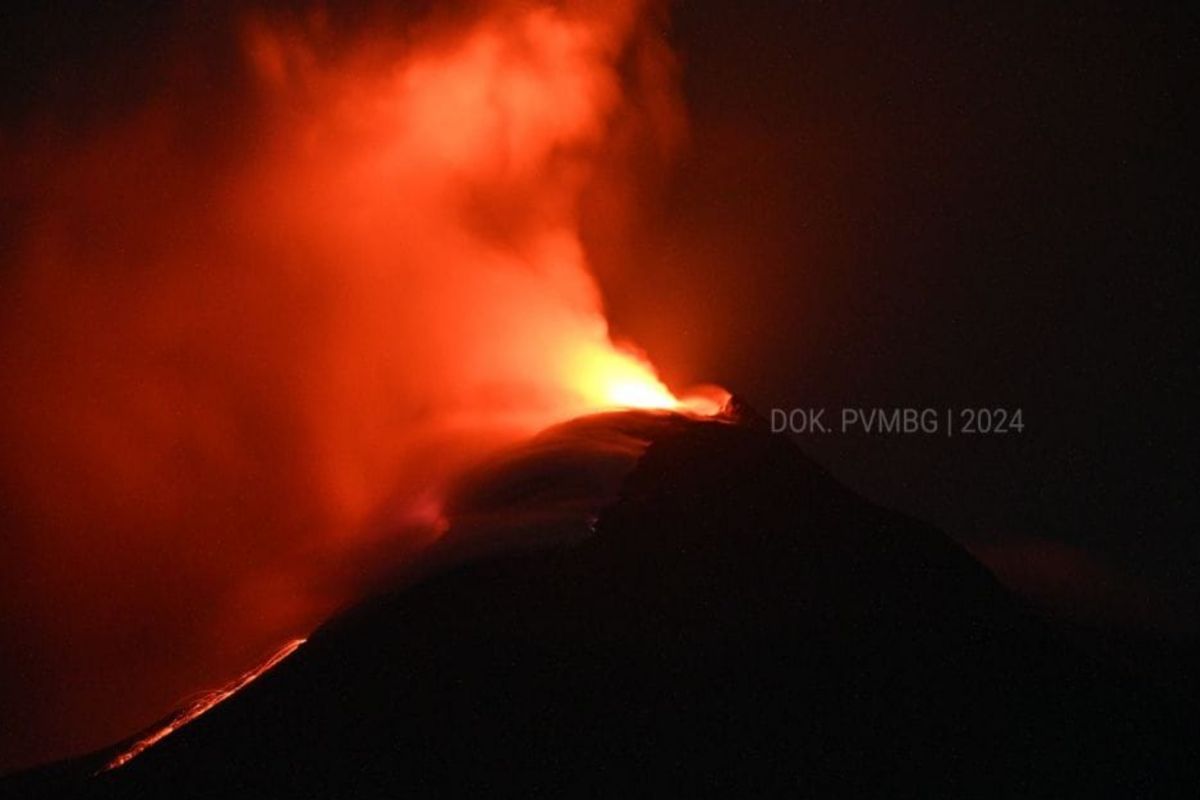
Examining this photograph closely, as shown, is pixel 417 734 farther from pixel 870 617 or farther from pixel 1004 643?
pixel 1004 643

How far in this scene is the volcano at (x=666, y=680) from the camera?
8.90 m

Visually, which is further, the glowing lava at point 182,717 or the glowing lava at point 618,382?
the glowing lava at point 618,382

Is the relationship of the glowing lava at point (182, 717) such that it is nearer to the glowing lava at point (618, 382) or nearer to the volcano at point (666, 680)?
the volcano at point (666, 680)

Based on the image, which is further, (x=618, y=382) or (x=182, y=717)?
(x=618, y=382)

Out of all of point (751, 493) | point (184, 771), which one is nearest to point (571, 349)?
point (751, 493)

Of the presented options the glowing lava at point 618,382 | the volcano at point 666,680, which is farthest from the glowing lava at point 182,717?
the glowing lava at point 618,382

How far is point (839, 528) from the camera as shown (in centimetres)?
1423

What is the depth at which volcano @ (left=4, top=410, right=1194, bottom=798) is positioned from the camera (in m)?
8.90

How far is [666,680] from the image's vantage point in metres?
9.96

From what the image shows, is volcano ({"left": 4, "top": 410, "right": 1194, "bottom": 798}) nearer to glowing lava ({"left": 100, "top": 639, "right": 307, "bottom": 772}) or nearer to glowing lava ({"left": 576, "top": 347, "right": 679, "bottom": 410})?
glowing lava ({"left": 100, "top": 639, "right": 307, "bottom": 772})

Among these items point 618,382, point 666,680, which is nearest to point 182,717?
point 666,680

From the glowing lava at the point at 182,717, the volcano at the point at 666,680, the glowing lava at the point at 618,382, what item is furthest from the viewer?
the glowing lava at the point at 618,382

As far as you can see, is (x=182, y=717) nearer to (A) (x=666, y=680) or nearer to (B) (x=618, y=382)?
(A) (x=666, y=680)

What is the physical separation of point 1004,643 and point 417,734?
747 cm
